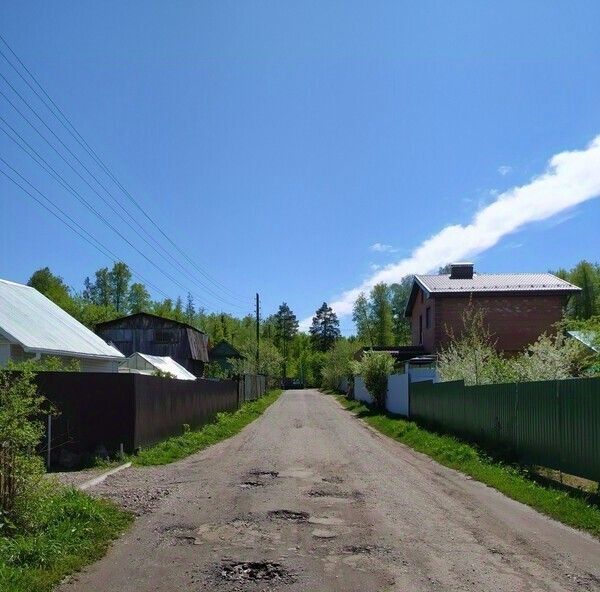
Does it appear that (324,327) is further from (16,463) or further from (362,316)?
(16,463)

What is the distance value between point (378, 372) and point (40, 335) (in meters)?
19.9

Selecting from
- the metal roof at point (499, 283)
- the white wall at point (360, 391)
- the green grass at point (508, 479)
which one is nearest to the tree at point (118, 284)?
the white wall at point (360, 391)

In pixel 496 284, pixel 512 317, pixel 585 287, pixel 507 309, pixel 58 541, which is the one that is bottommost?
pixel 58 541

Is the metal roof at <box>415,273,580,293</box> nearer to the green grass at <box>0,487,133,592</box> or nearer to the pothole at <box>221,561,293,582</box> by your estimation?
the green grass at <box>0,487,133,592</box>

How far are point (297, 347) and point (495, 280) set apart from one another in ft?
322

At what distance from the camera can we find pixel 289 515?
870cm

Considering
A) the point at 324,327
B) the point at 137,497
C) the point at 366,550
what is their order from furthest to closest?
the point at 324,327, the point at 137,497, the point at 366,550

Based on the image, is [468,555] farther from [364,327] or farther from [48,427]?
[364,327]

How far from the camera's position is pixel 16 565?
5.95 metres

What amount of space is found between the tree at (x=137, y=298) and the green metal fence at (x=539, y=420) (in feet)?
267

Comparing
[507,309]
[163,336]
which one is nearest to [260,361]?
[163,336]

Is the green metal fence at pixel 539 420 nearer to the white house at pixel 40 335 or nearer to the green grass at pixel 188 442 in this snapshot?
the green grass at pixel 188 442

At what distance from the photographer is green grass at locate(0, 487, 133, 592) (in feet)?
18.6

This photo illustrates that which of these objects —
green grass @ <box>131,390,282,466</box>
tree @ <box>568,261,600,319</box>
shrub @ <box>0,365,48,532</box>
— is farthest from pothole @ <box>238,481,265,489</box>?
tree @ <box>568,261,600,319</box>
